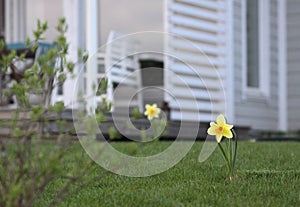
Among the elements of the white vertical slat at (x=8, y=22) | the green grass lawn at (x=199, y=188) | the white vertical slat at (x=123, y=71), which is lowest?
the green grass lawn at (x=199, y=188)

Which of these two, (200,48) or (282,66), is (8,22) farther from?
(282,66)

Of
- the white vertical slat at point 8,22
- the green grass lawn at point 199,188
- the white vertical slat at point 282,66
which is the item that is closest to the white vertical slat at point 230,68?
the white vertical slat at point 282,66

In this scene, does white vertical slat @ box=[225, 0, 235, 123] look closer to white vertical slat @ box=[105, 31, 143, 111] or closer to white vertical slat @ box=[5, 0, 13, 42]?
white vertical slat @ box=[105, 31, 143, 111]

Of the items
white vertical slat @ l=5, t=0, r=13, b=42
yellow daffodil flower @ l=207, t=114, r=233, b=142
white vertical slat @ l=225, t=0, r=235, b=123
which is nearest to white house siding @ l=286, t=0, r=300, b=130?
white vertical slat @ l=225, t=0, r=235, b=123

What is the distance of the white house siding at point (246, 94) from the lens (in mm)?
7926

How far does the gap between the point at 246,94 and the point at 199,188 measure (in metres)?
5.40

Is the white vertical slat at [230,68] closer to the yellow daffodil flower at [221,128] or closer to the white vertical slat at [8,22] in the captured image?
the white vertical slat at [8,22]

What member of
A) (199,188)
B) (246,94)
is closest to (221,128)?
(199,188)

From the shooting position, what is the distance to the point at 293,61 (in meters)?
8.78

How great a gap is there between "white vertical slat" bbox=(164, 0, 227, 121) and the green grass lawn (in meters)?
3.56

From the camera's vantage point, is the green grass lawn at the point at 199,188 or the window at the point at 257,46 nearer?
the green grass lawn at the point at 199,188

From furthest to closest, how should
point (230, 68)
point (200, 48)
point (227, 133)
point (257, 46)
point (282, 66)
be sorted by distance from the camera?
point (282, 66), point (257, 46), point (230, 68), point (200, 48), point (227, 133)

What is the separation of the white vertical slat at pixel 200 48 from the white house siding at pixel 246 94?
292mm

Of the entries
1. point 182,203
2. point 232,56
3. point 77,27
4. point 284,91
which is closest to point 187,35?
point 232,56
